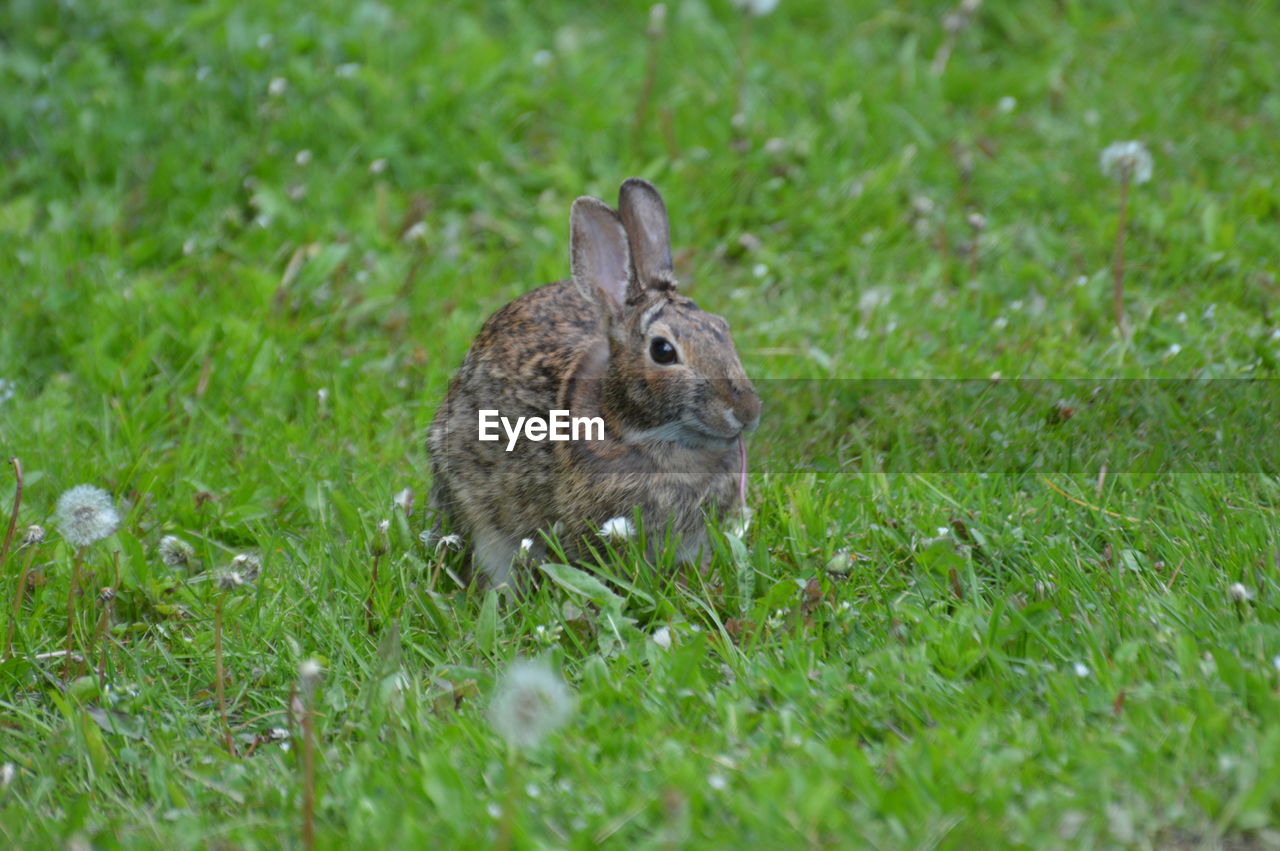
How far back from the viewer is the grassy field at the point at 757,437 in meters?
3.40

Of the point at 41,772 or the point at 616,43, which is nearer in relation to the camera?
the point at 41,772

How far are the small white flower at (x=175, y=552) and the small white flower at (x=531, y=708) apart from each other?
Answer: 154cm

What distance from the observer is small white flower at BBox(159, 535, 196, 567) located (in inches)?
188

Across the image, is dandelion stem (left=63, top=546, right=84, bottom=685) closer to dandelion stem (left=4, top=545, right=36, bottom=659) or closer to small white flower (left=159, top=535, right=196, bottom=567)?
dandelion stem (left=4, top=545, right=36, bottom=659)

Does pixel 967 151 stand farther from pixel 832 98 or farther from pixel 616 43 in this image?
pixel 616 43

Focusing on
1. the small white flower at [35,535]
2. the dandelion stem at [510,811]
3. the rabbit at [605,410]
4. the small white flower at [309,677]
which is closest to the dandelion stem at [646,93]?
the rabbit at [605,410]

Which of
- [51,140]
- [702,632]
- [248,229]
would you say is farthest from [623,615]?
[51,140]

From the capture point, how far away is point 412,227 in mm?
6938

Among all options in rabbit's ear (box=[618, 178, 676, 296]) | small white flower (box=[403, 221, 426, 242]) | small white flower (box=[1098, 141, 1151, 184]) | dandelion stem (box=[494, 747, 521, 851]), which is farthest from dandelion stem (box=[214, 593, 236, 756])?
small white flower (box=[1098, 141, 1151, 184])

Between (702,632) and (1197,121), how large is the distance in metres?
4.84

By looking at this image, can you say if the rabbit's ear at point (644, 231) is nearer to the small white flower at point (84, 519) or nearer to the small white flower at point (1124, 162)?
the small white flower at point (84, 519)

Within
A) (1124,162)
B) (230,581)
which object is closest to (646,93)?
(1124,162)

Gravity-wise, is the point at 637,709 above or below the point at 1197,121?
below

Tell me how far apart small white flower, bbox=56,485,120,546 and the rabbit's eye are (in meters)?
1.79
